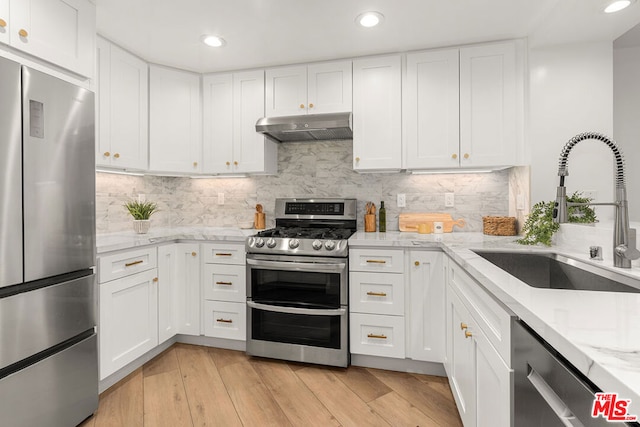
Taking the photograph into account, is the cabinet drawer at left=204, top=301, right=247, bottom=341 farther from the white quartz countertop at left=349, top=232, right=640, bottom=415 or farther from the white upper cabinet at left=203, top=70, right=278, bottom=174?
the white quartz countertop at left=349, top=232, right=640, bottom=415

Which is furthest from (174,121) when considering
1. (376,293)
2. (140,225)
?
(376,293)

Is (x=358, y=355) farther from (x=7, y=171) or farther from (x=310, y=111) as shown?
(x=7, y=171)

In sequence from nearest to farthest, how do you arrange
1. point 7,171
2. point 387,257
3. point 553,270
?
point 7,171
point 553,270
point 387,257

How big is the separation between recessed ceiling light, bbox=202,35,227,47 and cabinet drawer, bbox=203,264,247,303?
5.53 ft

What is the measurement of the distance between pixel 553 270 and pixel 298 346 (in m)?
1.69

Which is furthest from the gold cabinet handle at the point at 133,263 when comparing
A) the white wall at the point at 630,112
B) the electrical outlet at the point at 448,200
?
the white wall at the point at 630,112

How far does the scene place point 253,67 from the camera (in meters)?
2.95

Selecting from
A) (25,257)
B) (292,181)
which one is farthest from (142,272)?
(292,181)

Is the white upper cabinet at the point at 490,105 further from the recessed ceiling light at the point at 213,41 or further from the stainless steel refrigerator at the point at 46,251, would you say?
the stainless steel refrigerator at the point at 46,251

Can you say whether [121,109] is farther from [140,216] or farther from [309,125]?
[309,125]

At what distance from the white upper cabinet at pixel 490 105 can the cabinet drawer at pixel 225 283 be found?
6.34ft

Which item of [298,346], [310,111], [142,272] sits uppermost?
[310,111]

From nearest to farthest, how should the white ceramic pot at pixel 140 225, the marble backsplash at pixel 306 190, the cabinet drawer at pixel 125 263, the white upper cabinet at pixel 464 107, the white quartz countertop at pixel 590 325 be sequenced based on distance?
the white quartz countertop at pixel 590 325
the cabinet drawer at pixel 125 263
the white upper cabinet at pixel 464 107
the white ceramic pot at pixel 140 225
the marble backsplash at pixel 306 190

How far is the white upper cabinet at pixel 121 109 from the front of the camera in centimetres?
241
